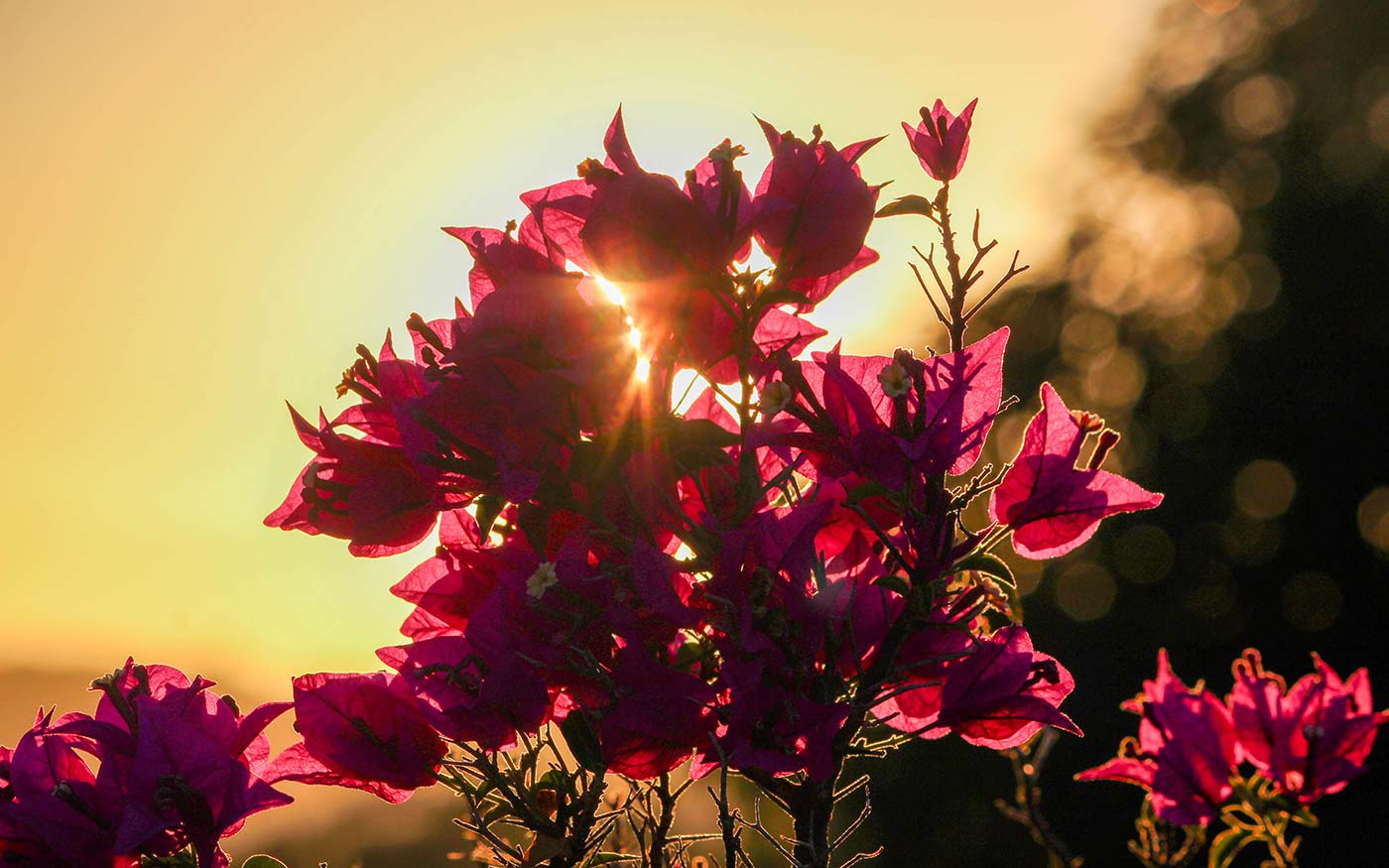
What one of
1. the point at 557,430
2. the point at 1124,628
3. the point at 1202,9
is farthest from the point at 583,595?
the point at 1202,9

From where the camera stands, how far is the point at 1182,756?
4.78ft

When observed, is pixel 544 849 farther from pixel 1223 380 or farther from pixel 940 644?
pixel 1223 380

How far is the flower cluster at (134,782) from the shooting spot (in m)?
0.79

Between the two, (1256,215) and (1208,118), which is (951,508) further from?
(1208,118)

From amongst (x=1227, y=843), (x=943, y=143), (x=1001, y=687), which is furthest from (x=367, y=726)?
(x=1227, y=843)

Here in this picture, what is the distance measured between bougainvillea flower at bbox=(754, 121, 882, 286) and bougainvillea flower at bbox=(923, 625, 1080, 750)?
0.30m

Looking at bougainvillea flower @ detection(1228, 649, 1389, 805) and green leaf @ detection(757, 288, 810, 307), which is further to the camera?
bougainvillea flower @ detection(1228, 649, 1389, 805)

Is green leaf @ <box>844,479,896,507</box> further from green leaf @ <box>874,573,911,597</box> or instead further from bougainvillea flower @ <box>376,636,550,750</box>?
bougainvillea flower @ <box>376,636,550,750</box>

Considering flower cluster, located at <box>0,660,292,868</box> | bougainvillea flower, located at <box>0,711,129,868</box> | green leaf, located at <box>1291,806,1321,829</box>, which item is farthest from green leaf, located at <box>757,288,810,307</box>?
green leaf, located at <box>1291,806,1321,829</box>

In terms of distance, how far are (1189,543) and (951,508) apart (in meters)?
8.84

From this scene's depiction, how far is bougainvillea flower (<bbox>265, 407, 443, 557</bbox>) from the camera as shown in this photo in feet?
2.64

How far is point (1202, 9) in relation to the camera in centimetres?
1151

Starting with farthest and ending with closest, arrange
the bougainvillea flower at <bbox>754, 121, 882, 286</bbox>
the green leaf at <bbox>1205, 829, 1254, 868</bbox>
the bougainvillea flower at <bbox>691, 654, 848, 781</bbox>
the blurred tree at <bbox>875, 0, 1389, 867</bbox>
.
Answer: the blurred tree at <bbox>875, 0, 1389, 867</bbox>, the green leaf at <bbox>1205, 829, 1254, 868</bbox>, the bougainvillea flower at <bbox>754, 121, 882, 286</bbox>, the bougainvillea flower at <bbox>691, 654, 848, 781</bbox>

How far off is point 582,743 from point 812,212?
398mm
